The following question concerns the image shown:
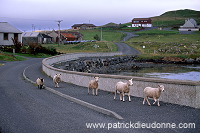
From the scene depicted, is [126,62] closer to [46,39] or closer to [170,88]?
[170,88]

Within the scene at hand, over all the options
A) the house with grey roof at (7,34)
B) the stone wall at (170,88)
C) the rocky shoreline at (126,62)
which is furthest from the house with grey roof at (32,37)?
the stone wall at (170,88)

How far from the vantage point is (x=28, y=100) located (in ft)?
62.7

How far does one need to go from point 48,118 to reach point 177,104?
21.7ft

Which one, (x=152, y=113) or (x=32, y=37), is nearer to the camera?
(x=152, y=113)

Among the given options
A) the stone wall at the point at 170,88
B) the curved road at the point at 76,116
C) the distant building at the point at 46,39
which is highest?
the distant building at the point at 46,39

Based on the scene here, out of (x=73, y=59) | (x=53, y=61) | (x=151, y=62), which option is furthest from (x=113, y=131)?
(x=151, y=62)

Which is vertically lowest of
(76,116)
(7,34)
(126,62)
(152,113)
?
(126,62)

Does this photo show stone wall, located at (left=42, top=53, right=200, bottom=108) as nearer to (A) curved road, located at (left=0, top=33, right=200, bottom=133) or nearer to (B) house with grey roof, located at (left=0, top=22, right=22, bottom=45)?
(A) curved road, located at (left=0, top=33, right=200, bottom=133)

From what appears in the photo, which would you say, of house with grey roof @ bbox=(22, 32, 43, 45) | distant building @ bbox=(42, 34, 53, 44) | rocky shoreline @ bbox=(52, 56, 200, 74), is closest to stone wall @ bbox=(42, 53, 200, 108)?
rocky shoreline @ bbox=(52, 56, 200, 74)

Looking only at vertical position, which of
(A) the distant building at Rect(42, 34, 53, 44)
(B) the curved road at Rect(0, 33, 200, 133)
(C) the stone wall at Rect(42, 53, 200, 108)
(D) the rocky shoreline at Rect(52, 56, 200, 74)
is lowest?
(D) the rocky shoreline at Rect(52, 56, 200, 74)

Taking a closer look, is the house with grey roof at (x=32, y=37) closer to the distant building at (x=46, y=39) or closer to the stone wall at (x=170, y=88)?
the distant building at (x=46, y=39)

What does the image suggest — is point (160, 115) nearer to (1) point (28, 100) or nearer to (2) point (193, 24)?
(1) point (28, 100)

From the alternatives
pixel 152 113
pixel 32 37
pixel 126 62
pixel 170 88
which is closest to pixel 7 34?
pixel 126 62

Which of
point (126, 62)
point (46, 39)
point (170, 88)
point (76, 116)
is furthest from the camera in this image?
point (46, 39)
